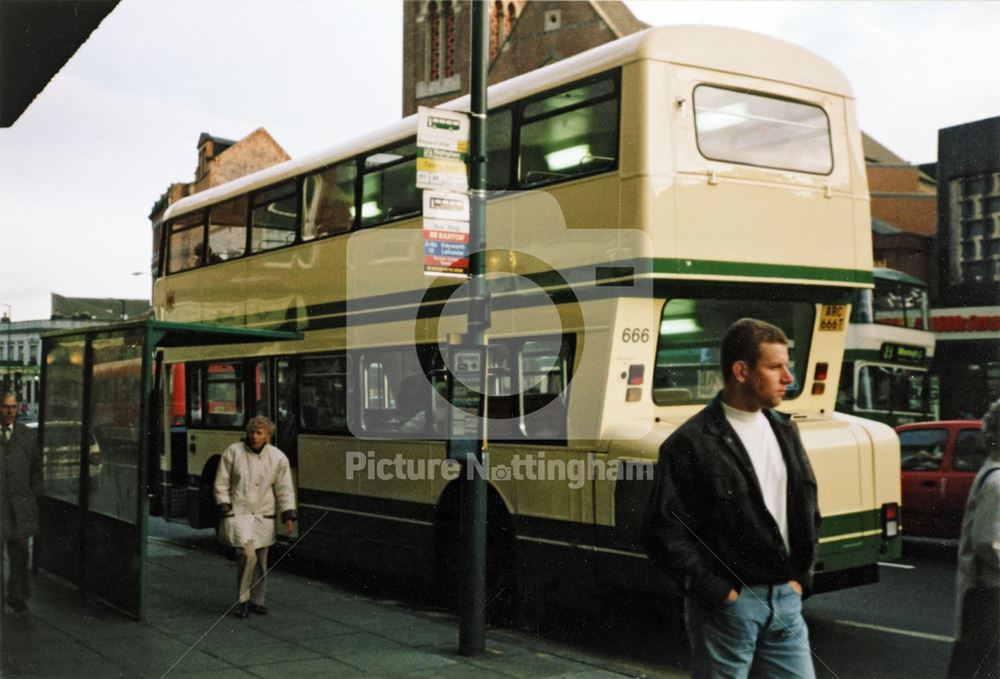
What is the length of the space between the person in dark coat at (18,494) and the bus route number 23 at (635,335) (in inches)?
203

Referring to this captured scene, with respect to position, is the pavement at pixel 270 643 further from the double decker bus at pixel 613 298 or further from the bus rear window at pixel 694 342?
the bus rear window at pixel 694 342

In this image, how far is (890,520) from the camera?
8.06m

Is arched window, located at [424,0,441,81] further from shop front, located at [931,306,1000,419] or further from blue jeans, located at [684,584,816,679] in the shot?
blue jeans, located at [684,584,816,679]

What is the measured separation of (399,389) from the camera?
10.3m

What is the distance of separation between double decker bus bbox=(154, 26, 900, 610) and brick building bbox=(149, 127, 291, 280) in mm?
46732

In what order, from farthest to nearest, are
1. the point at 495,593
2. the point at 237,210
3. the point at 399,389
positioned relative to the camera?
1. the point at 237,210
2. the point at 399,389
3. the point at 495,593

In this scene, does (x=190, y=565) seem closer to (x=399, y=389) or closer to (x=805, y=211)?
(x=399, y=389)

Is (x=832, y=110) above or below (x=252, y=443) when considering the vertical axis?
above

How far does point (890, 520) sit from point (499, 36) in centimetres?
4807

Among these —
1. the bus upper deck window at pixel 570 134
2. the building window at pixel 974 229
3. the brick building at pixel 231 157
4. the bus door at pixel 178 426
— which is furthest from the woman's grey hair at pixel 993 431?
the brick building at pixel 231 157

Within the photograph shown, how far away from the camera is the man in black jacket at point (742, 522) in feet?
12.1

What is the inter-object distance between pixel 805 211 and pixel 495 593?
4.15 meters

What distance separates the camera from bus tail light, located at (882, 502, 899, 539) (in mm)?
8023

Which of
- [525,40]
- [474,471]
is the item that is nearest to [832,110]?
[474,471]
